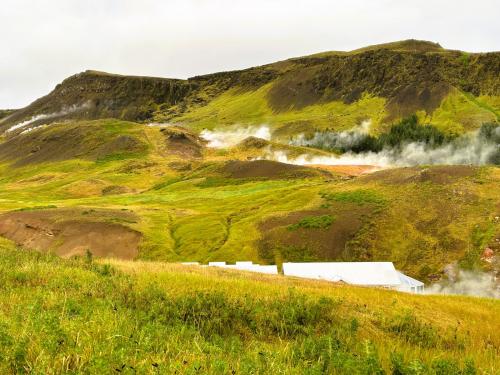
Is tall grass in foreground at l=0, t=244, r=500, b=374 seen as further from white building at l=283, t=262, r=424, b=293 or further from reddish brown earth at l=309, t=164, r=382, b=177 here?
reddish brown earth at l=309, t=164, r=382, b=177

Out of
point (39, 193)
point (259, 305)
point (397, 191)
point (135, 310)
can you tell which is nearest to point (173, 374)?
point (135, 310)

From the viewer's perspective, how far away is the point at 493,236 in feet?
199

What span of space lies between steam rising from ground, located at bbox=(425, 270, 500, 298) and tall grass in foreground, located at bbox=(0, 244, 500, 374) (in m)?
36.7

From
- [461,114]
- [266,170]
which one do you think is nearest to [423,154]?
[461,114]

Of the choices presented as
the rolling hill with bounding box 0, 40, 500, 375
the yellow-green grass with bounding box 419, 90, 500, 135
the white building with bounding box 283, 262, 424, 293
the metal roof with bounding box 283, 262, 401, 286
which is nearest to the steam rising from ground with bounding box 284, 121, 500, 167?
the rolling hill with bounding box 0, 40, 500, 375

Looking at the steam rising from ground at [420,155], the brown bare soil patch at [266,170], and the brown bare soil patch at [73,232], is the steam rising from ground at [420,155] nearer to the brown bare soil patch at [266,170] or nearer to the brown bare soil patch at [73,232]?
the brown bare soil patch at [266,170]

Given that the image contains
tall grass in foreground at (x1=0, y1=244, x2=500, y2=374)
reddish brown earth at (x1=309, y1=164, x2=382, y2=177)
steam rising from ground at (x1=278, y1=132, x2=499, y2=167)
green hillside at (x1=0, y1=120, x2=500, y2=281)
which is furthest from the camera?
steam rising from ground at (x1=278, y1=132, x2=499, y2=167)

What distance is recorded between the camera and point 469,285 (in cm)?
5388

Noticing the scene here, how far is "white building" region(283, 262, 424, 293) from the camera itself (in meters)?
48.2

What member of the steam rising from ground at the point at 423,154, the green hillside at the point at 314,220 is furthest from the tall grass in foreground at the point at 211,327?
the steam rising from ground at the point at 423,154

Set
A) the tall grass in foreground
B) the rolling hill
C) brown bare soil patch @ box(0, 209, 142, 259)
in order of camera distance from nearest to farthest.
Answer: the tall grass in foreground, the rolling hill, brown bare soil patch @ box(0, 209, 142, 259)

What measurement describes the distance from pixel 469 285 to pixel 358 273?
14.1m

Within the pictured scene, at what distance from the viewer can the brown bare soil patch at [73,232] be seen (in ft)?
228

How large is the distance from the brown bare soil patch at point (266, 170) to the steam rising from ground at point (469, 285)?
2779 inches
